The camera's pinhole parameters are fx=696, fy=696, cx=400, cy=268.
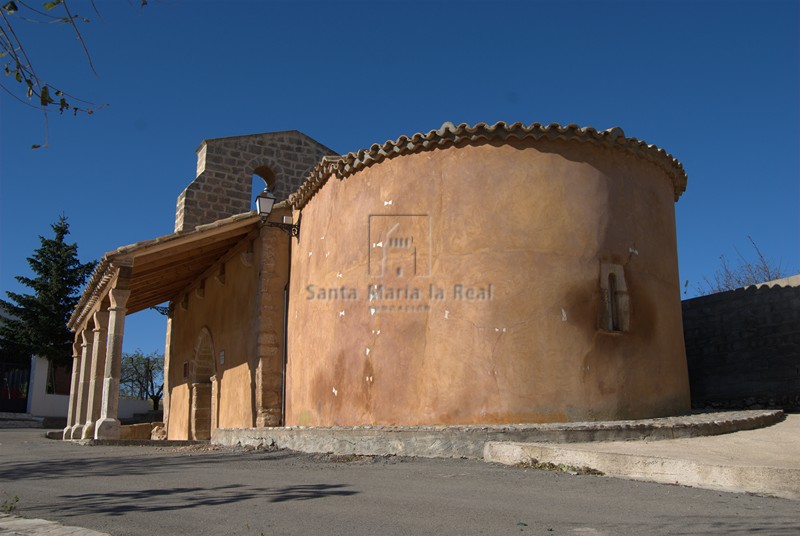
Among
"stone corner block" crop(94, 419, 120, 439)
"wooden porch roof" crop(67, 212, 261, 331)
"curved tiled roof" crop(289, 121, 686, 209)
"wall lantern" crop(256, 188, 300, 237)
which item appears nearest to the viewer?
"curved tiled roof" crop(289, 121, 686, 209)

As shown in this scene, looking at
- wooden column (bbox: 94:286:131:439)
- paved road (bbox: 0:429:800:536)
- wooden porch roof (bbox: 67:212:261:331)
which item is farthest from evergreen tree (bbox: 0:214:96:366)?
paved road (bbox: 0:429:800:536)

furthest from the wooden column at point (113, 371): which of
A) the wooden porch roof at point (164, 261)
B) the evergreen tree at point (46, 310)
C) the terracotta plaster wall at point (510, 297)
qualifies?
the evergreen tree at point (46, 310)

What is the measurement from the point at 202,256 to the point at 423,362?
6.88m

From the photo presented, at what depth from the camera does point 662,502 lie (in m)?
4.79

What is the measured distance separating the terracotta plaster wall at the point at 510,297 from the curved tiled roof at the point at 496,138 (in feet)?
0.37

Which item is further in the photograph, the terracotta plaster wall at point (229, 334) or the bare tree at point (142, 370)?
the bare tree at point (142, 370)

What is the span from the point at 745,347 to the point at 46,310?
84.8 feet

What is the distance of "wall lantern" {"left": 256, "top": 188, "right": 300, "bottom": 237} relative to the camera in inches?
459

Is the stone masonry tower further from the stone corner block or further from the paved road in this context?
the paved road

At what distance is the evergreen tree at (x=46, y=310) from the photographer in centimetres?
2752

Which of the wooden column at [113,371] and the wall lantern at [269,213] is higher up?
the wall lantern at [269,213]

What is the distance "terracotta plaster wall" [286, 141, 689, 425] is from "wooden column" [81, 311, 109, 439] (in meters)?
4.76

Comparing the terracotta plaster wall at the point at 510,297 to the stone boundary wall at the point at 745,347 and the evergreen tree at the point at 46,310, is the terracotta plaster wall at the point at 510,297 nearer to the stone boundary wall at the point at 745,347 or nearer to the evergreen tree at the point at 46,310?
the stone boundary wall at the point at 745,347

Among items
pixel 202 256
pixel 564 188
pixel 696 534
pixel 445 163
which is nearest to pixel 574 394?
pixel 564 188
